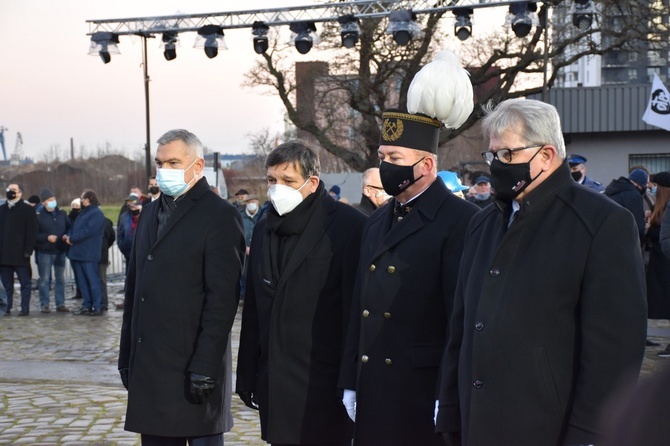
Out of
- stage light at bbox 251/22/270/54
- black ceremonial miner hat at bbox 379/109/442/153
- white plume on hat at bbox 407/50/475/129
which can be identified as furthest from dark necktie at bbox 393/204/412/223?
stage light at bbox 251/22/270/54

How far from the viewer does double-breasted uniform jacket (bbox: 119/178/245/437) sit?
490 cm

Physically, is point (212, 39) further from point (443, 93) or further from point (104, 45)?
point (443, 93)

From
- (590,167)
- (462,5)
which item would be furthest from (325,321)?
(590,167)

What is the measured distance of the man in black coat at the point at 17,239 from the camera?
15.3 metres

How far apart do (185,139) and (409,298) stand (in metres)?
1.70

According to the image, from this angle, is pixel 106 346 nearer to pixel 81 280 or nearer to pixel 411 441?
pixel 81 280

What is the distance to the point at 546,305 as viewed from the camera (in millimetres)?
3369

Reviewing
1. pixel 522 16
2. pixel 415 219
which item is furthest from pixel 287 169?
pixel 522 16

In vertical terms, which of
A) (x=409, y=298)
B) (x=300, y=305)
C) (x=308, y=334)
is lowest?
(x=308, y=334)

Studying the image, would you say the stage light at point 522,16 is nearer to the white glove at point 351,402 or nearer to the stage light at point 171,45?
the stage light at point 171,45

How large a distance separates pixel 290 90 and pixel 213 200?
25.5m

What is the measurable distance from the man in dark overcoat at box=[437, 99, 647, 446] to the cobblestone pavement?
208 centimetres

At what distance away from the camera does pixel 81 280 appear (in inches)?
619

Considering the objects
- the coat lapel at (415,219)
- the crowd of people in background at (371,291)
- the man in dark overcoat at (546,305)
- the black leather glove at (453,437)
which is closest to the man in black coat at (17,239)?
the crowd of people in background at (371,291)
